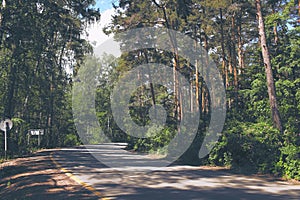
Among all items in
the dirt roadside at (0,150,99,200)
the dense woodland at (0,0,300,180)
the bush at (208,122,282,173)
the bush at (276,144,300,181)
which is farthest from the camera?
the dense woodland at (0,0,300,180)

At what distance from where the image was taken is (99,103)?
80250 millimetres

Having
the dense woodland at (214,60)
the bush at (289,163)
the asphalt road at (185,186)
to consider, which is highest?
the dense woodland at (214,60)

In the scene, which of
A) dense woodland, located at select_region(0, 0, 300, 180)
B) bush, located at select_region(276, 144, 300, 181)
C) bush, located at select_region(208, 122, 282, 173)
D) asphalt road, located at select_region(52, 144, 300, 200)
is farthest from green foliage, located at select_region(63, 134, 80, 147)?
bush, located at select_region(276, 144, 300, 181)

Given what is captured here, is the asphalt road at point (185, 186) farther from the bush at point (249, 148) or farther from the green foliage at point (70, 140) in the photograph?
the green foliage at point (70, 140)

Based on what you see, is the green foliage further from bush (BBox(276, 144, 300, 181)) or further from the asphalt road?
bush (BBox(276, 144, 300, 181))

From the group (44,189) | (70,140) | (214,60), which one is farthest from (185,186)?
(70,140)

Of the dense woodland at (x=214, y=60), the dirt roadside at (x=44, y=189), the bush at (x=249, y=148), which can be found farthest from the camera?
the dense woodland at (x=214, y=60)

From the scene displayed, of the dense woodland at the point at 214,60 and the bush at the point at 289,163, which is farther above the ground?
the dense woodland at the point at 214,60

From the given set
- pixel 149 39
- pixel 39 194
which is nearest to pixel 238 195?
pixel 39 194

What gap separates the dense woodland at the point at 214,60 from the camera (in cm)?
1695

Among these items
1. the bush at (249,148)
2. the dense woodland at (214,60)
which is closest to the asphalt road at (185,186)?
the bush at (249,148)

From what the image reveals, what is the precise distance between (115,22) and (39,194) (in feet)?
87.7

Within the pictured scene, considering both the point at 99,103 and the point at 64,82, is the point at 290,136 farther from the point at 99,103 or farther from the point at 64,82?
the point at 99,103

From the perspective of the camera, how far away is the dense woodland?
55.6 ft
